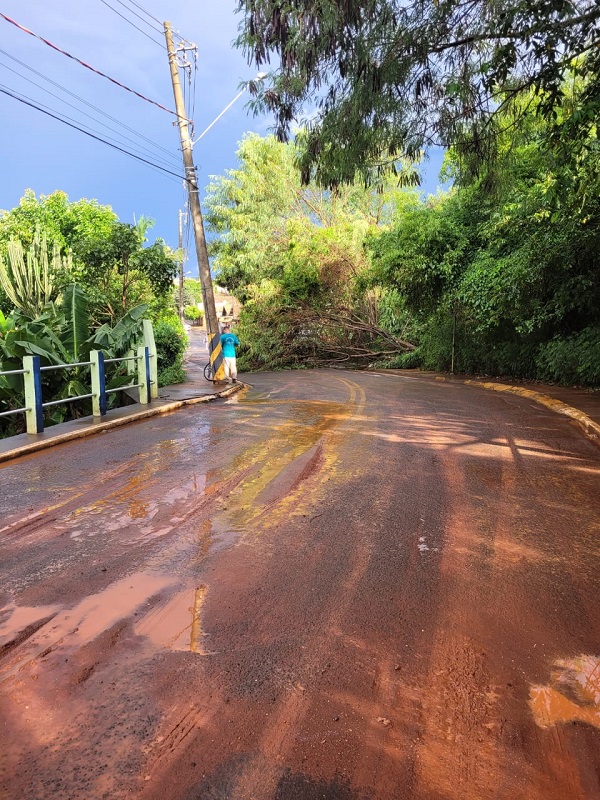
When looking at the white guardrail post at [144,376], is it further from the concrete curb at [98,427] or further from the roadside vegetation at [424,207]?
the roadside vegetation at [424,207]

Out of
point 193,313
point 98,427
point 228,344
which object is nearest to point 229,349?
point 228,344

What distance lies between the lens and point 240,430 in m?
9.67

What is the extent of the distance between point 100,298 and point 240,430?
10.6 m

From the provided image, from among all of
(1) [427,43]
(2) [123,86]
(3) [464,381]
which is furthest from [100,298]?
(1) [427,43]

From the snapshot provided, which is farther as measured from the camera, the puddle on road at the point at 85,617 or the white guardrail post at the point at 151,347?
the white guardrail post at the point at 151,347

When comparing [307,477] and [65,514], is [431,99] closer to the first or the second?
[307,477]

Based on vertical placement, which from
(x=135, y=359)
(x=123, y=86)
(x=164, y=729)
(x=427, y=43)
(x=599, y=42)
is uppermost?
(x=123, y=86)

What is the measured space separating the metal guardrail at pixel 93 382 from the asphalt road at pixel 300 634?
92.4 inches

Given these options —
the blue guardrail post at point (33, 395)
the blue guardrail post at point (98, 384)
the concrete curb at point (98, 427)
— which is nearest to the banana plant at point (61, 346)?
the blue guardrail post at point (98, 384)

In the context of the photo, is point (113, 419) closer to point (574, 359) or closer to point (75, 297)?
point (75, 297)

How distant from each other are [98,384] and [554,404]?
9554mm

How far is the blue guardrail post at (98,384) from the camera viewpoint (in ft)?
35.3

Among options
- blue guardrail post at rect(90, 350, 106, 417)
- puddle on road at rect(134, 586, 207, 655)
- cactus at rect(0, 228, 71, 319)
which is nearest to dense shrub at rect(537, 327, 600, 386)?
blue guardrail post at rect(90, 350, 106, 417)

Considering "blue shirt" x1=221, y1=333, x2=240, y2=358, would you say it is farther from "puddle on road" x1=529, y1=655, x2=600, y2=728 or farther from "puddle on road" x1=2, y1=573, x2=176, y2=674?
"puddle on road" x1=529, y1=655, x2=600, y2=728
